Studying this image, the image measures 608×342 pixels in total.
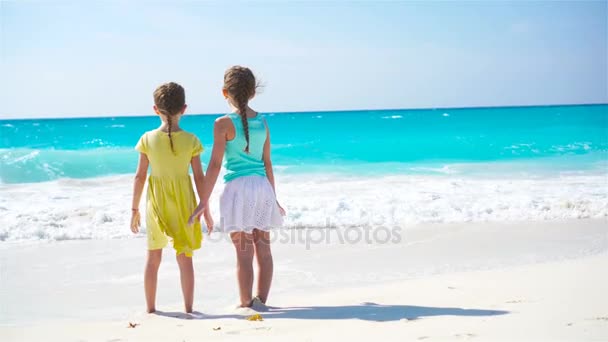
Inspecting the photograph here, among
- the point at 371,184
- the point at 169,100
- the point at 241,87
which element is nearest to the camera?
the point at 169,100

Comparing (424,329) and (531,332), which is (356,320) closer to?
(424,329)

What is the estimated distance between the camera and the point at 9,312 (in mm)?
4051

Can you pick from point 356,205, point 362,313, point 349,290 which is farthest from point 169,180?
point 356,205

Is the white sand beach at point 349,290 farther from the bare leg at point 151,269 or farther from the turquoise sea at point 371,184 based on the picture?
the turquoise sea at point 371,184

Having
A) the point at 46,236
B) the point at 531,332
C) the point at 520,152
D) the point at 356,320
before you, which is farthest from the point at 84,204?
the point at 520,152

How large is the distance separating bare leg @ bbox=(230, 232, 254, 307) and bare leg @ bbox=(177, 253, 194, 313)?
0.31 meters

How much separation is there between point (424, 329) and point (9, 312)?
2928 millimetres

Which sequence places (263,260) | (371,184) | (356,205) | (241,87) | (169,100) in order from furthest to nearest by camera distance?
1. (371,184)
2. (356,205)
3. (263,260)
4. (241,87)
5. (169,100)

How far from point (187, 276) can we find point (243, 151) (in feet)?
2.95

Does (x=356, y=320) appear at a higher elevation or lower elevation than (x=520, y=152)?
lower

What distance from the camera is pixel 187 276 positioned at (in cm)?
370

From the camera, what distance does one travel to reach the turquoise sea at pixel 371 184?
309 inches

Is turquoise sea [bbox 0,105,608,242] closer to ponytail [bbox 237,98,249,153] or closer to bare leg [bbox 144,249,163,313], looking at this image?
bare leg [bbox 144,249,163,313]

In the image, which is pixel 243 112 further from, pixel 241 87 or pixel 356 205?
pixel 356 205
